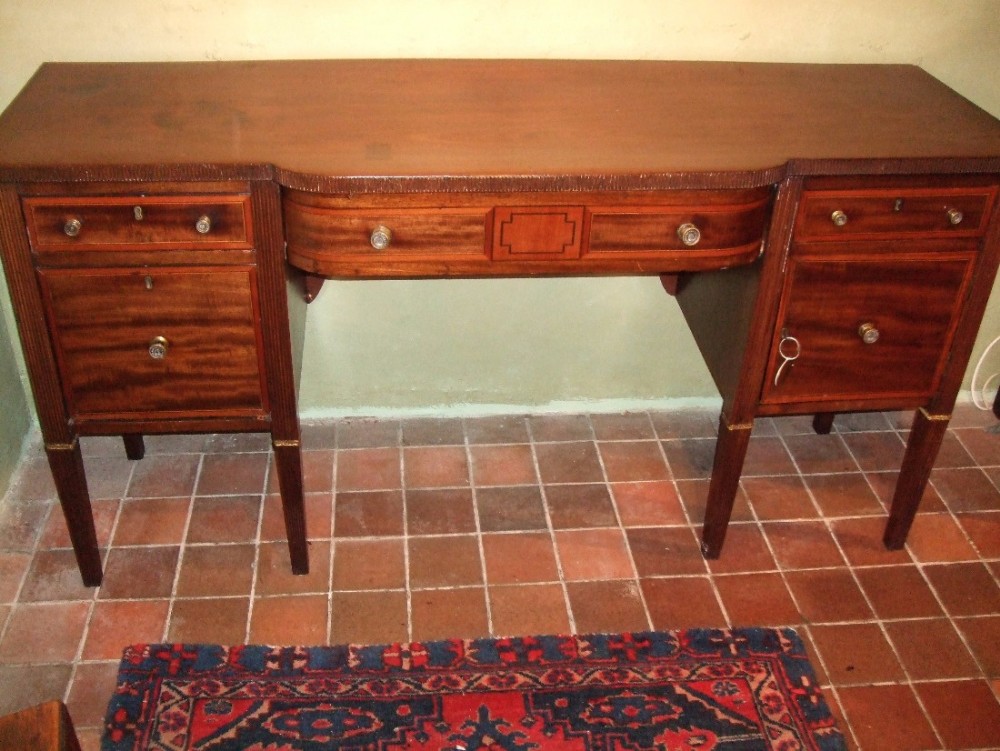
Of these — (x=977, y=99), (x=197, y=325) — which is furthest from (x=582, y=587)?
(x=977, y=99)

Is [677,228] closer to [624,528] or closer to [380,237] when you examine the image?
[380,237]

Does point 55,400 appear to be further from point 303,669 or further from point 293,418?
point 303,669

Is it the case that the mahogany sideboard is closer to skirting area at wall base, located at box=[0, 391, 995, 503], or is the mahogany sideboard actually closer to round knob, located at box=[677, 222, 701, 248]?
round knob, located at box=[677, 222, 701, 248]

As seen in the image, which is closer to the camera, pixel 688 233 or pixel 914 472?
pixel 688 233

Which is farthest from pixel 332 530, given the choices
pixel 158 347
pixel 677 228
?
pixel 677 228

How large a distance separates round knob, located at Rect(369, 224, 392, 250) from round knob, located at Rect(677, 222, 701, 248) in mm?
545

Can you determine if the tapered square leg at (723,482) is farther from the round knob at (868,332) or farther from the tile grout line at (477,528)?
the tile grout line at (477,528)

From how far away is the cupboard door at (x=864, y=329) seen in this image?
1968 mm

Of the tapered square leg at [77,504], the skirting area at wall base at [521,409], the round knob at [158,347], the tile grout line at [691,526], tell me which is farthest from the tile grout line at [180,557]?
the tile grout line at [691,526]

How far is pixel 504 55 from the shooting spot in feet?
7.52

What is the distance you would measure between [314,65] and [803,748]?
69.7 inches

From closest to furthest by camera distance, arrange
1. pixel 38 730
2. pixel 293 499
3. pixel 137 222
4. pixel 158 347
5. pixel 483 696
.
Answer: pixel 38 730
pixel 137 222
pixel 158 347
pixel 483 696
pixel 293 499

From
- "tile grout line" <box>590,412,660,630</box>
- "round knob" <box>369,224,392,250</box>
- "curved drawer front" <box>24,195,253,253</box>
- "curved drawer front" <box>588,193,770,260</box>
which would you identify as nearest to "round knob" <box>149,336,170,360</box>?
"curved drawer front" <box>24,195,253,253</box>

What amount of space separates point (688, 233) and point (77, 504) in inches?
55.3
